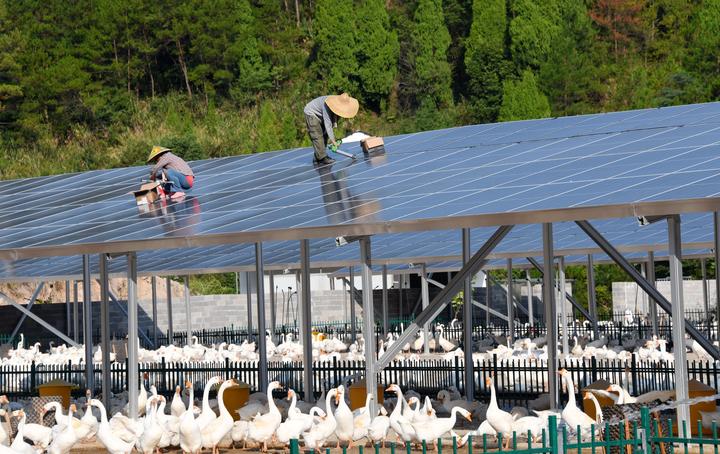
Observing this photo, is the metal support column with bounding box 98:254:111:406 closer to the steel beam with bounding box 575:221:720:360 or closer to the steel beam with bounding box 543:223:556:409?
the steel beam with bounding box 543:223:556:409

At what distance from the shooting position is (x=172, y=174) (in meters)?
21.8

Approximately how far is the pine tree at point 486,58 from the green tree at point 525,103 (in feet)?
13.6

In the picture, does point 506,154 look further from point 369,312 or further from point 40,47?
point 40,47

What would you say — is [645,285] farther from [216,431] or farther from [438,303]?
[216,431]

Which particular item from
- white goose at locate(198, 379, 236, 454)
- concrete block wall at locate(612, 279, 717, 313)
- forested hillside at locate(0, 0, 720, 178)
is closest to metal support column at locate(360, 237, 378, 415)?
white goose at locate(198, 379, 236, 454)

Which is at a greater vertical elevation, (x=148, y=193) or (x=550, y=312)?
(x=148, y=193)

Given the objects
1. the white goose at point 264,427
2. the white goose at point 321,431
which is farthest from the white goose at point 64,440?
the white goose at point 321,431

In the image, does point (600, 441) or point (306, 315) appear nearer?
point (600, 441)

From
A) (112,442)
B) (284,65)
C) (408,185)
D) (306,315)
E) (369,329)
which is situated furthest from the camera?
(284,65)

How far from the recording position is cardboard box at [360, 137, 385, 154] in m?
24.0

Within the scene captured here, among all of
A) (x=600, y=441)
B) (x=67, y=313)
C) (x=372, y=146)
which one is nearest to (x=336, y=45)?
(x=67, y=313)

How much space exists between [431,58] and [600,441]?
6642cm

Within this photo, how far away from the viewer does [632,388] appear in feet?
71.7

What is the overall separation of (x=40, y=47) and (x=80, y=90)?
309 centimetres
